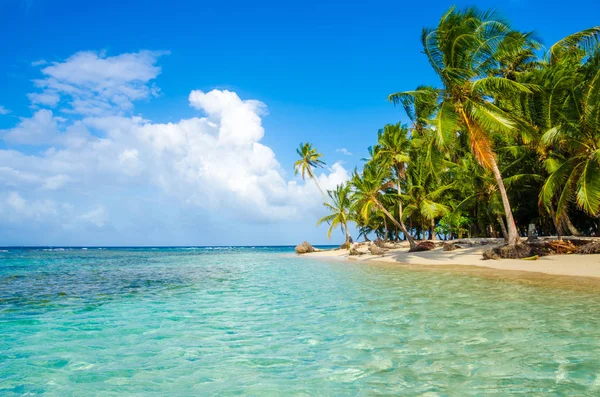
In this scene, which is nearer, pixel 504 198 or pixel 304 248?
pixel 504 198

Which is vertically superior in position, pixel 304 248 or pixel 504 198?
pixel 504 198

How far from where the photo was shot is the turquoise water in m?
3.61

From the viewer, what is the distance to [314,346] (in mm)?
4887

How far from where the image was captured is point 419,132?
36.3 m

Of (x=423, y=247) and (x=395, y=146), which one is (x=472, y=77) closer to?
(x=423, y=247)

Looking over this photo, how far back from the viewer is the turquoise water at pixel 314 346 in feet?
11.8

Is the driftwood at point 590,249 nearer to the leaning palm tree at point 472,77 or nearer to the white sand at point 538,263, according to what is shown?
the white sand at point 538,263

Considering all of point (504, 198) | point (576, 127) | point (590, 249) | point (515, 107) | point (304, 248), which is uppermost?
point (515, 107)

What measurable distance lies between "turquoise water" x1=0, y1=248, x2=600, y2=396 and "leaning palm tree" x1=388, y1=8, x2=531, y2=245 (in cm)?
900

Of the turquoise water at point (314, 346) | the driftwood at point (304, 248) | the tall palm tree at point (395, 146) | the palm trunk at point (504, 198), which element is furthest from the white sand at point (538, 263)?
the driftwood at point (304, 248)

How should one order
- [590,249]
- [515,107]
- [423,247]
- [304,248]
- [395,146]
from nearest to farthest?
[590,249], [515,107], [423,247], [395,146], [304,248]

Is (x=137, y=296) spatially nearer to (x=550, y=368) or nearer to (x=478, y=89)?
(x=550, y=368)

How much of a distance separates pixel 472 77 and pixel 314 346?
16352 mm

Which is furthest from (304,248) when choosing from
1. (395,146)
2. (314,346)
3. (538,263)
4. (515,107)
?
(314,346)
